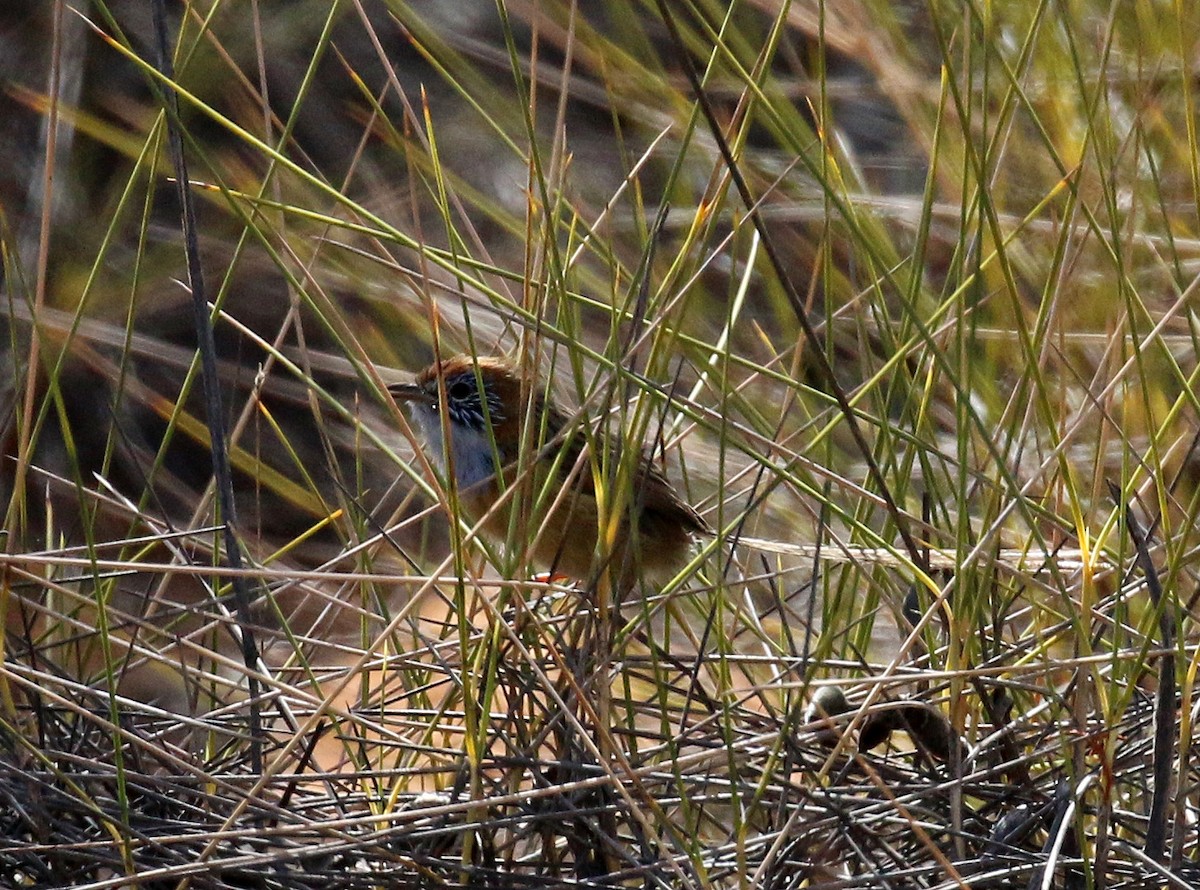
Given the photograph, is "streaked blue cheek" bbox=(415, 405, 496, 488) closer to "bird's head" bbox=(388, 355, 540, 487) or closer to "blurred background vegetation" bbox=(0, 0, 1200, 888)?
"bird's head" bbox=(388, 355, 540, 487)

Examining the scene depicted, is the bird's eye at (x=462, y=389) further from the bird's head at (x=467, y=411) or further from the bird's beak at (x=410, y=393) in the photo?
the bird's beak at (x=410, y=393)

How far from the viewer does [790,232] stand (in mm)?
5312

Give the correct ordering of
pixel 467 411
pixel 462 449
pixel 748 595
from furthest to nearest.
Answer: pixel 467 411, pixel 462 449, pixel 748 595

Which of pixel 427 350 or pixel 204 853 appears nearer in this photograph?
pixel 204 853

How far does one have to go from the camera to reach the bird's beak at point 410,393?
4035 mm

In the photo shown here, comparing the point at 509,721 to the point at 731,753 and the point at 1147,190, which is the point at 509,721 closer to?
the point at 731,753

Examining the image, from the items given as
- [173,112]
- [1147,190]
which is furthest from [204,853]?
[1147,190]

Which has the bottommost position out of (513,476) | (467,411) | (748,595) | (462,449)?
(748,595)

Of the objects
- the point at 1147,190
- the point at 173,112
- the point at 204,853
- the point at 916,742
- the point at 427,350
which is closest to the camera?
the point at 204,853

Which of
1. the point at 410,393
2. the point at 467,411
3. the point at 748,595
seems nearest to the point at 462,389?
the point at 467,411

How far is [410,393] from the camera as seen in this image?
409cm

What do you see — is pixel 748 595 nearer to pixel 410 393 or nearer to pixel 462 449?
pixel 410 393

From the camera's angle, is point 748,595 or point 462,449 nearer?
point 748,595

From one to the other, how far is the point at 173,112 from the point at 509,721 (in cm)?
106
